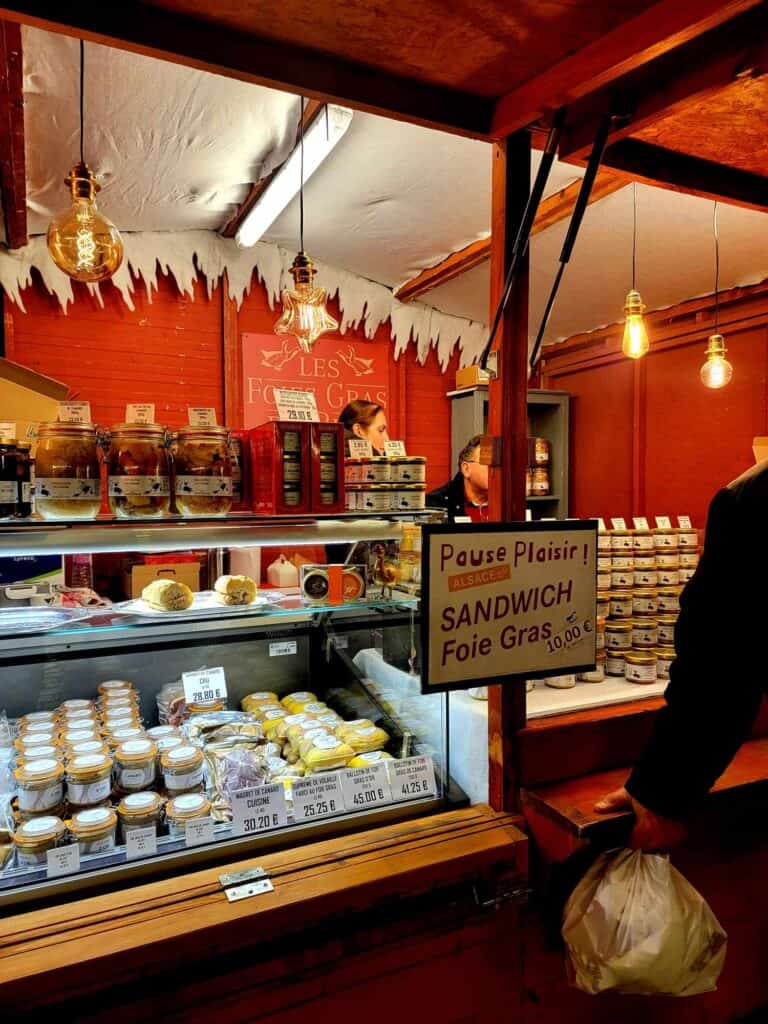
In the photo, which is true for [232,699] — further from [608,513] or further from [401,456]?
[608,513]

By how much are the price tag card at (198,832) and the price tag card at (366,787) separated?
0.30m

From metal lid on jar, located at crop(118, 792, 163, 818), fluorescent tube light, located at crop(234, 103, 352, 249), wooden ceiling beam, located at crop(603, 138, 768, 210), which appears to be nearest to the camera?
metal lid on jar, located at crop(118, 792, 163, 818)

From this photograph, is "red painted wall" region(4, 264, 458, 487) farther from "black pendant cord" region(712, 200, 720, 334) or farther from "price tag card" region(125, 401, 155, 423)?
"price tag card" region(125, 401, 155, 423)

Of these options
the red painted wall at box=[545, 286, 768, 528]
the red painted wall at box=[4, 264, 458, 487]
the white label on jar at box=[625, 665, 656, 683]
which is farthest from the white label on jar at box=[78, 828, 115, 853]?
the red painted wall at box=[545, 286, 768, 528]

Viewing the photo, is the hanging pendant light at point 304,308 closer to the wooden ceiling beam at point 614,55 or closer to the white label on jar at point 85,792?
the wooden ceiling beam at point 614,55

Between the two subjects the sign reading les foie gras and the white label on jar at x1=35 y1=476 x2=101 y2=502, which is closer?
the white label on jar at x1=35 y1=476 x2=101 y2=502

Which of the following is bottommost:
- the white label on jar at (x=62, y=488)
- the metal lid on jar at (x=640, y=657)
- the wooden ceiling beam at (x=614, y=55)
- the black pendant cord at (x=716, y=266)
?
the metal lid on jar at (x=640, y=657)

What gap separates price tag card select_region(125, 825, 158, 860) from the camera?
1271 millimetres

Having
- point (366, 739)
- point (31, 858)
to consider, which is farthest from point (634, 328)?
point (31, 858)

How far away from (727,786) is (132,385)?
346 centimetres

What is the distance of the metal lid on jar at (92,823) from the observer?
49.9 inches

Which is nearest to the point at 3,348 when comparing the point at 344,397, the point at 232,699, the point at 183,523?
the point at 344,397

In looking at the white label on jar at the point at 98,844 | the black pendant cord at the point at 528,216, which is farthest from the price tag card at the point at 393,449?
the white label on jar at the point at 98,844

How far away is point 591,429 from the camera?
4.38 meters
